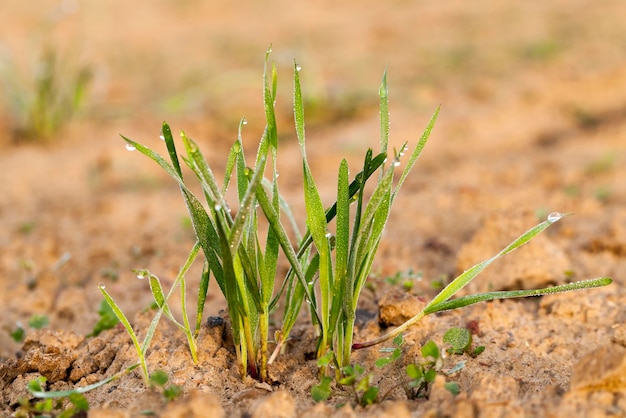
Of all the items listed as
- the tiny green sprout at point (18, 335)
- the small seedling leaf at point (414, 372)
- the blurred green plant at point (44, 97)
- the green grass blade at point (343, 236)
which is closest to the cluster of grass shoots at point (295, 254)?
the green grass blade at point (343, 236)

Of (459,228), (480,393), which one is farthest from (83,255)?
(480,393)

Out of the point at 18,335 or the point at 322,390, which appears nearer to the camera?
the point at 322,390

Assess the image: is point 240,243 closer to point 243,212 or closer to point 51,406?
point 243,212

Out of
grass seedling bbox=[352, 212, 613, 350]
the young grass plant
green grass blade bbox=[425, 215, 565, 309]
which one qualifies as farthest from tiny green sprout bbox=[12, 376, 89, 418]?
green grass blade bbox=[425, 215, 565, 309]

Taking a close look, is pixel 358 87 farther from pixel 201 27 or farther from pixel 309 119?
pixel 201 27

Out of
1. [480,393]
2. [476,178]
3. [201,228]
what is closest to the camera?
[480,393]

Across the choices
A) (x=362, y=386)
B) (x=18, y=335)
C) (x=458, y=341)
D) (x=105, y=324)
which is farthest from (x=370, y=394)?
(x=18, y=335)
